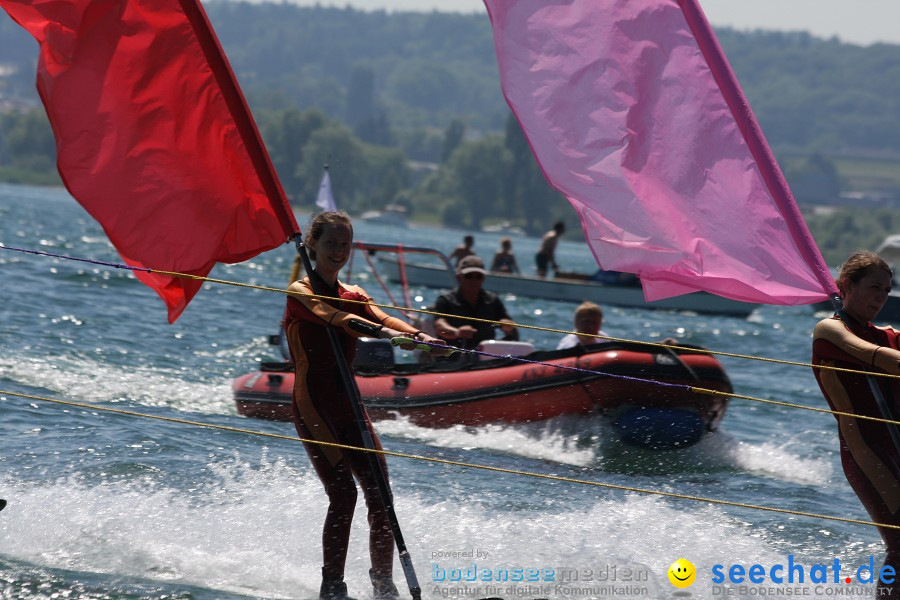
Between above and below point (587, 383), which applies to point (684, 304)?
above

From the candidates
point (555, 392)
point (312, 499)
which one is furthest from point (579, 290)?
point (312, 499)

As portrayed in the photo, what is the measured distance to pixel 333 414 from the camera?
5.11 metres

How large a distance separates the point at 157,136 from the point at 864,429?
3.34 m

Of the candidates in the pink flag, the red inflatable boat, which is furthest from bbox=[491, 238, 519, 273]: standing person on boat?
the pink flag

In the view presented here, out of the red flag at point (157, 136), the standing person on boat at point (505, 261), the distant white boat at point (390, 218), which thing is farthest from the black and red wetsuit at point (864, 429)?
the distant white boat at point (390, 218)

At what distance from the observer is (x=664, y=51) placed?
5398 mm

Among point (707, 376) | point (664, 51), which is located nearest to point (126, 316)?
point (707, 376)

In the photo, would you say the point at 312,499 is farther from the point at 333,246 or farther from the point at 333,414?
the point at 333,246

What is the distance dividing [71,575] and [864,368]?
3.61 meters

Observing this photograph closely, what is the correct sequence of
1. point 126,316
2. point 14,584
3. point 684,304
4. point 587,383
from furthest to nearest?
point 684,304 < point 126,316 < point 587,383 < point 14,584

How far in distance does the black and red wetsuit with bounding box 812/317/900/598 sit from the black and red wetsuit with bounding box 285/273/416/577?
1803mm

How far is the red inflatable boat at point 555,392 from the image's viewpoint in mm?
9117

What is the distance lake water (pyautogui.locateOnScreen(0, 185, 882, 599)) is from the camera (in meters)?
5.56

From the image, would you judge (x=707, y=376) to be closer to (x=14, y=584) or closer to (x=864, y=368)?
(x=864, y=368)
